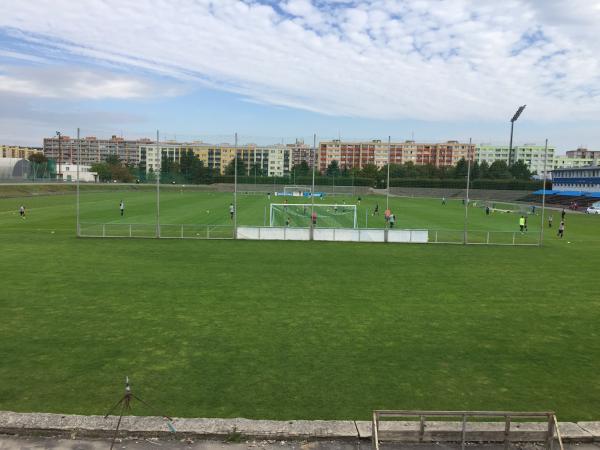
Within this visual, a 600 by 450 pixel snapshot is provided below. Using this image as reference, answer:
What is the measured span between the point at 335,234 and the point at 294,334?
18.7m

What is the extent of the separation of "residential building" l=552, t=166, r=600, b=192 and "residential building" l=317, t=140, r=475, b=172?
3601 inches

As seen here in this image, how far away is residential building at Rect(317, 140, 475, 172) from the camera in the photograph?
18675 centimetres

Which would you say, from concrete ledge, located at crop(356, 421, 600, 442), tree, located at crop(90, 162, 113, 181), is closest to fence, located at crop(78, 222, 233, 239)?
concrete ledge, located at crop(356, 421, 600, 442)

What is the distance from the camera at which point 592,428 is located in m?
7.19

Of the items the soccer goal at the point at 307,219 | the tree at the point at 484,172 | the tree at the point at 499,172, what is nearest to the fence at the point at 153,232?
the soccer goal at the point at 307,219

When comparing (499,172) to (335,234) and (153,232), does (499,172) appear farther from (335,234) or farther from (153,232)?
(153,232)

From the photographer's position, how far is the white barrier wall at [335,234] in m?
30.1

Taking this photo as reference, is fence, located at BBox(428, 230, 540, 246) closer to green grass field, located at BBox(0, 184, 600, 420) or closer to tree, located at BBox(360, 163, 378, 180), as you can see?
green grass field, located at BBox(0, 184, 600, 420)

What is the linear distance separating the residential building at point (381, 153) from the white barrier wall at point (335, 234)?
6163 inches

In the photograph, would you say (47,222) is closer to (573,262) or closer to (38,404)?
(38,404)

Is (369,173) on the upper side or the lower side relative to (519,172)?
lower

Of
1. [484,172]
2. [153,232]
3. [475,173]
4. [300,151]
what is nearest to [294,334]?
[153,232]

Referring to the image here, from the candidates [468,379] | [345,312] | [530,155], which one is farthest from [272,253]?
[530,155]

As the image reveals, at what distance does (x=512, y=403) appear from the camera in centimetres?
841
